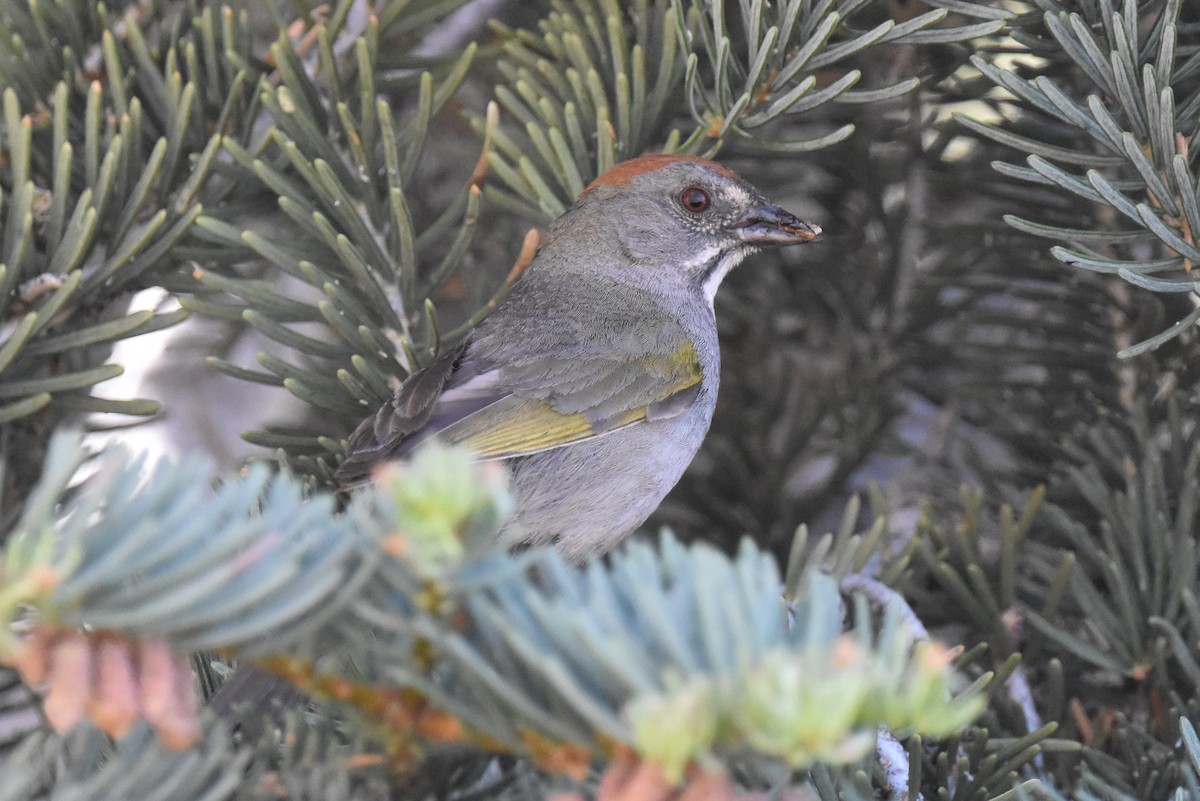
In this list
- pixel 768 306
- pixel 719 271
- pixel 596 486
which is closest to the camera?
pixel 596 486

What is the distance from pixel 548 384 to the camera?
210 cm

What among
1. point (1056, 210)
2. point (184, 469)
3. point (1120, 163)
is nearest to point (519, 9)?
point (1056, 210)

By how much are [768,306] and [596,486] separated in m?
0.61

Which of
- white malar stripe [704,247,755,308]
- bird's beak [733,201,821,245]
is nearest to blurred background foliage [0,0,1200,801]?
bird's beak [733,201,821,245]

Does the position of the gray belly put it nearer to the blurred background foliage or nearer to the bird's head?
the blurred background foliage

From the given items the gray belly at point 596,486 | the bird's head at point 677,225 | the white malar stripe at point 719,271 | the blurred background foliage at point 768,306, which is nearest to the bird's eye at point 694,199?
the bird's head at point 677,225

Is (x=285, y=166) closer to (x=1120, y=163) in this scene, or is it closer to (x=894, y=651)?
(x=1120, y=163)

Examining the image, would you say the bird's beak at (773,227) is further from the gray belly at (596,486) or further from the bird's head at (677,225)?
the gray belly at (596,486)

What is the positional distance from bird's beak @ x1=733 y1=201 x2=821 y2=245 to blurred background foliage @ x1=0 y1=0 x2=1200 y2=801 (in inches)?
2.0

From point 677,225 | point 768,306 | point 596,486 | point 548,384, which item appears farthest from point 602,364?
point 677,225

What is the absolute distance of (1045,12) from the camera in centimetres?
141

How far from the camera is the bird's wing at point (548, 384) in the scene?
1943 millimetres

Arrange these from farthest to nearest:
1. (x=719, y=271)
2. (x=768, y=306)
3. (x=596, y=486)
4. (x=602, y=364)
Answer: (x=719, y=271), (x=768, y=306), (x=602, y=364), (x=596, y=486)

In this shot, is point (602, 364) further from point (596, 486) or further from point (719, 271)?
point (719, 271)
